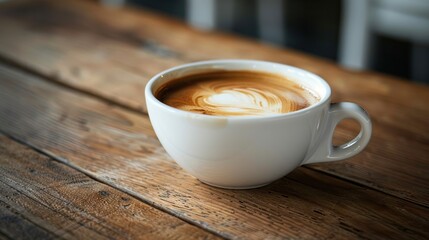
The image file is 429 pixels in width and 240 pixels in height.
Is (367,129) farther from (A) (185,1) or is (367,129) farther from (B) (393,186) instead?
(A) (185,1)

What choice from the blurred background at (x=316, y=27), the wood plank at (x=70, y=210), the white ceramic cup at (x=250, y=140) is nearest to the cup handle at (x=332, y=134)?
the white ceramic cup at (x=250, y=140)

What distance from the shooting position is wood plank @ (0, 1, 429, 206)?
2.58 feet

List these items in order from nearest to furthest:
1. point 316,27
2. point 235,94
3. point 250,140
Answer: point 250,140 → point 235,94 → point 316,27

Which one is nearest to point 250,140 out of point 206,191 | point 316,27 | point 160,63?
point 206,191

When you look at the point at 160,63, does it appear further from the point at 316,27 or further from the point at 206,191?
the point at 316,27

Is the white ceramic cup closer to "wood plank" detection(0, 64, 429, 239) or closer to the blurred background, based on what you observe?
"wood plank" detection(0, 64, 429, 239)

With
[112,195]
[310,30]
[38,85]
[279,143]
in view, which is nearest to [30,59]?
[38,85]

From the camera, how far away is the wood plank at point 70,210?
61cm

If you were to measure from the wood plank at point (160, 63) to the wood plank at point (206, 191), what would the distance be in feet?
0.15

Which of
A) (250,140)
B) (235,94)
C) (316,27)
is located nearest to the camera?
(250,140)

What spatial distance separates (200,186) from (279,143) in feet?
0.42

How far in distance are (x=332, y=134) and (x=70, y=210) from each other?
305 mm

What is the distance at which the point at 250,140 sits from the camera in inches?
24.5

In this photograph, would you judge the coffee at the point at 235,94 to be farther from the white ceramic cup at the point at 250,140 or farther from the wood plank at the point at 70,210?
the wood plank at the point at 70,210
